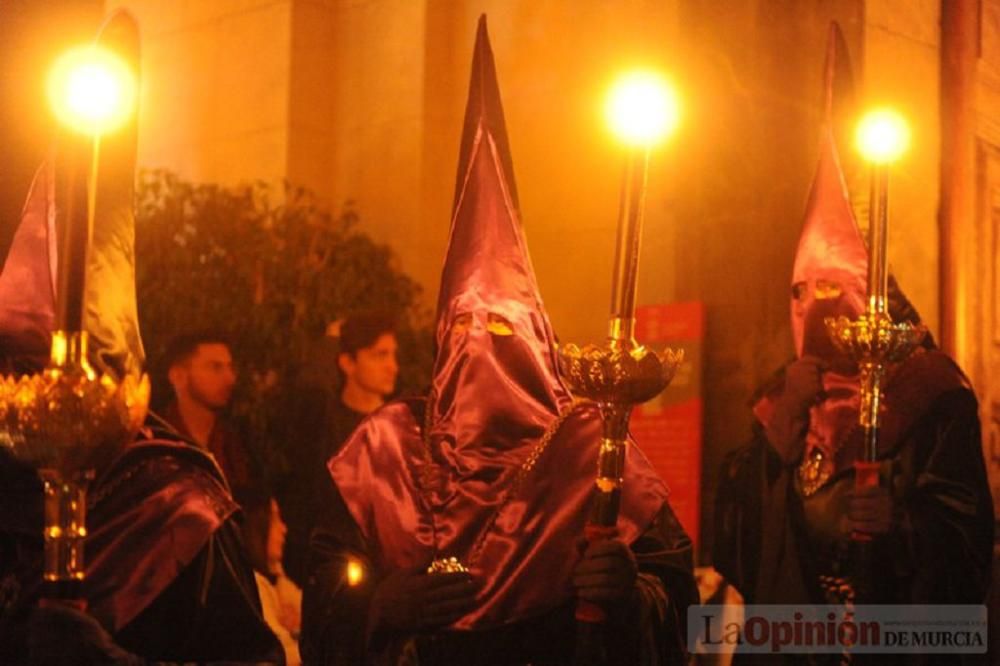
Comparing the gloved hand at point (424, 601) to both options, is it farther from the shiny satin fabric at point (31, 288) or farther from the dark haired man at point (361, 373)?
the dark haired man at point (361, 373)

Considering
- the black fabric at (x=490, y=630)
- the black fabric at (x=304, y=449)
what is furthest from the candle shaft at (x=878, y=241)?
the black fabric at (x=304, y=449)

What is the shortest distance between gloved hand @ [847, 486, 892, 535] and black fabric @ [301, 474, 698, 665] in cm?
65

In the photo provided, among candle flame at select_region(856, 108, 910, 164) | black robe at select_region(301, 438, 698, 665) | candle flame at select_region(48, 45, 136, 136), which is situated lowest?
black robe at select_region(301, 438, 698, 665)

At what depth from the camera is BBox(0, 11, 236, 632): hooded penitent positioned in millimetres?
4047

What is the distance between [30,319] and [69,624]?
112 cm

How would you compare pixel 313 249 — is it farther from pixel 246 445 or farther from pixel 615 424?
pixel 615 424

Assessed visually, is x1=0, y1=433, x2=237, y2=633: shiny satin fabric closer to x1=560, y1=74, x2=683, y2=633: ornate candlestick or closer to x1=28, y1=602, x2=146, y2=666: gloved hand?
x1=28, y1=602, x2=146, y2=666: gloved hand

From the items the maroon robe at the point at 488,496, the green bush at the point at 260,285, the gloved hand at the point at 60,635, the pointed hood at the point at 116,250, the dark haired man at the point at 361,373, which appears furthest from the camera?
the green bush at the point at 260,285

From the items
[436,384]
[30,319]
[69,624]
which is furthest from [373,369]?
[69,624]

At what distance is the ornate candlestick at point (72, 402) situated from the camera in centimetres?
300

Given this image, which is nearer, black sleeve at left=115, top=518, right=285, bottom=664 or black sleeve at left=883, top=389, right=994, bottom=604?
black sleeve at left=115, top=518, right=285, bottom=664

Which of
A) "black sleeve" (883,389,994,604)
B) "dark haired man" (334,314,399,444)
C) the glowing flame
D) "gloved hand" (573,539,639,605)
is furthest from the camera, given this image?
"dark haired man" (334,314,399,444)

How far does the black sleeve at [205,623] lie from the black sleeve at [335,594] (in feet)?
1.34

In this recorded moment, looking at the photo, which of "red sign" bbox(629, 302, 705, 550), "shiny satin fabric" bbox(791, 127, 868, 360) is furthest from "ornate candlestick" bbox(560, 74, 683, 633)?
"red sign" bbox(629, 302, 705, 550)
